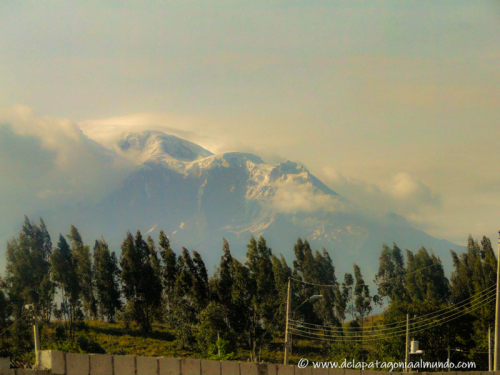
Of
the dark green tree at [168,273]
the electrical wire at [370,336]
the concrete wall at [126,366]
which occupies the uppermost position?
the dark green tree at [168,273]

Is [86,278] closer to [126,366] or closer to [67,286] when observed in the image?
[67,286]

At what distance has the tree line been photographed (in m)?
62.7

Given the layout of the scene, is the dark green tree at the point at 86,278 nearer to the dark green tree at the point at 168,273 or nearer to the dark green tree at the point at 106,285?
the dark green tree at the point at 106,285

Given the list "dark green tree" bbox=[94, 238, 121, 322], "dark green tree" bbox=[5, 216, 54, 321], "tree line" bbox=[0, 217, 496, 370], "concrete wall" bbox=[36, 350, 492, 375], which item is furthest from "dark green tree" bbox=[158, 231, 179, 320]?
"concrete wall" bbox=[36, 350, 492, 375]

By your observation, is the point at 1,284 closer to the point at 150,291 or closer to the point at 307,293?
the point at 150,291

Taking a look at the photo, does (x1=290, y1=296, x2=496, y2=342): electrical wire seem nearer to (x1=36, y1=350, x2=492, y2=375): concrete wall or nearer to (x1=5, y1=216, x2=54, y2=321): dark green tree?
(x1=5, y1=216, x2=54, y2=321): dark green tree

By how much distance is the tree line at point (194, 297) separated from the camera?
206 ft

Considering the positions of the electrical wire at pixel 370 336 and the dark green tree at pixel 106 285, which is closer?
the electrical wire at pixel 370 336

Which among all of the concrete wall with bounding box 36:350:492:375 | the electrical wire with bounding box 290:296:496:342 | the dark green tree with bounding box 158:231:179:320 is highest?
the dark green tree with bounding box 158:231:179:320

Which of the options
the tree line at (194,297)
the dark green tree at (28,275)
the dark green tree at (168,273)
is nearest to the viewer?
the tree line at (194,297)

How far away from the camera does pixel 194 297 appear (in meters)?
66.1

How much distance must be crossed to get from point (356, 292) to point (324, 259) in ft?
32.8

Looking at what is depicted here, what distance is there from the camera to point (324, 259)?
91.8 metres

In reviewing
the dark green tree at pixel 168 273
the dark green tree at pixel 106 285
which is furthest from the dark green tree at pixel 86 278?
the dark green tree at pixel 168 273
